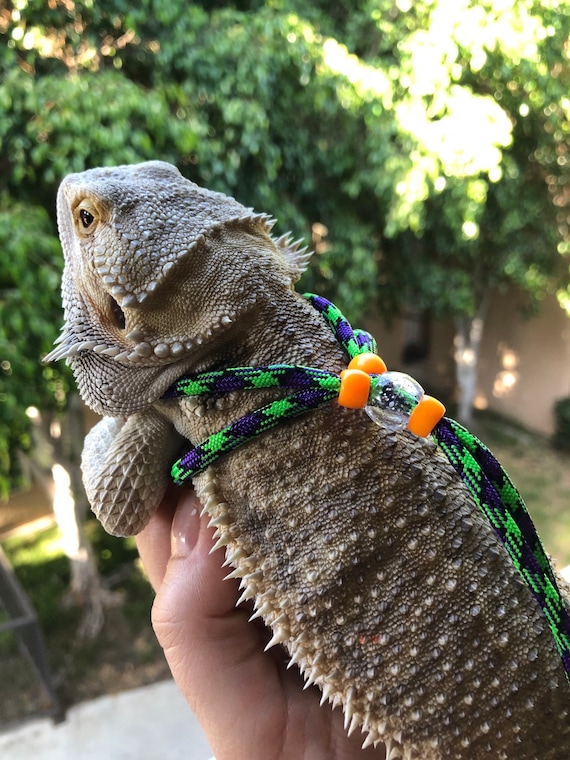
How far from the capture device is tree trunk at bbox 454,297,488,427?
3963 millimetres

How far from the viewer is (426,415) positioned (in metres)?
0.59

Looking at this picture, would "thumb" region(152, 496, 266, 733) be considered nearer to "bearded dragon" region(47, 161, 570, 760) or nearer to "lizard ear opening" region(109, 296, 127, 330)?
"bearded dragon" region(47, 161, 570, 760)

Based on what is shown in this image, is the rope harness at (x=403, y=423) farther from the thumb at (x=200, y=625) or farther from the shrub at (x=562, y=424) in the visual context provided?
the shrub at (x=562, y=424)

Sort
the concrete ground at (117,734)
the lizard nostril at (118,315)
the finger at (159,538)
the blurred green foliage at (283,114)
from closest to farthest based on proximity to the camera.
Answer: the lizard nostril at (118,315) < the finger at (159,538) < the blurred green foliage at (283,114) < the concrete ground at (117,734)

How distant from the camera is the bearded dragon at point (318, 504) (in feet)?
1.98

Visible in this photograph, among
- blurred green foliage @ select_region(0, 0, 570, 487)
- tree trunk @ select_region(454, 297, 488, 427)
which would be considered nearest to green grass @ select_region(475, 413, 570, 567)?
tree trunk @ select_region(454, 297, 488, 427)

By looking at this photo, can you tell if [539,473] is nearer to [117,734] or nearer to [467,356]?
[467,356]

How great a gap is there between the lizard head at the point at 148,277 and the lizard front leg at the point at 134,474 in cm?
4

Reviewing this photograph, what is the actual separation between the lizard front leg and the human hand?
0.06 meters

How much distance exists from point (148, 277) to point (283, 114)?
6.00 feet

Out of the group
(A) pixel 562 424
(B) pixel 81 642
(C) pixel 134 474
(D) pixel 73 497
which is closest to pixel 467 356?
(A) pixel 562 424

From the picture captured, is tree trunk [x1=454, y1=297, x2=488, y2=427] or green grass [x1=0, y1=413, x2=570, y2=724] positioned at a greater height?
tree trunk [x1=454, y1=297, x2=488, y2=427]

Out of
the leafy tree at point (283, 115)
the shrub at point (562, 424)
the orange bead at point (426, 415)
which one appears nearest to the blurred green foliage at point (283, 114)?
the leafy tree at point (283, 115)

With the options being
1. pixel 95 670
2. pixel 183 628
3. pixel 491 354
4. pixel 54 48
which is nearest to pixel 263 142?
pixel 54 48
